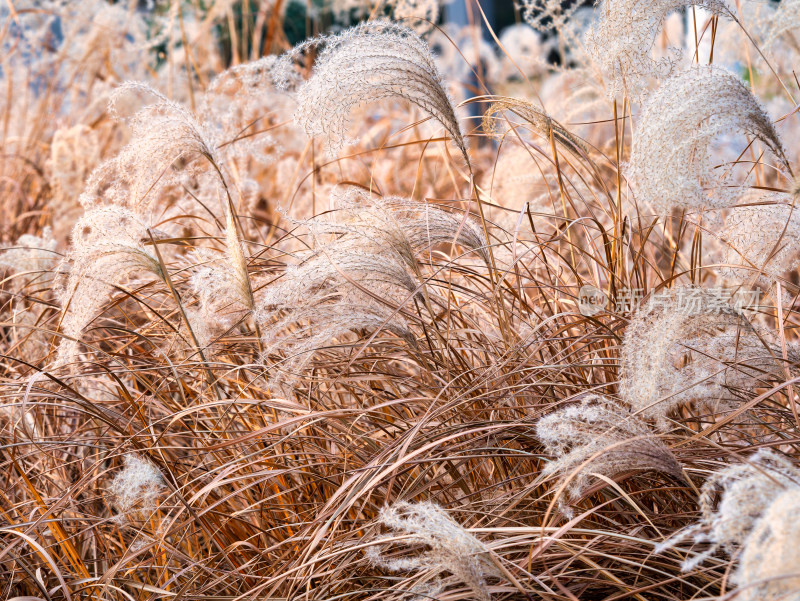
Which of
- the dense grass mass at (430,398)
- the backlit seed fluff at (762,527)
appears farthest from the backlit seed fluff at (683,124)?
the backlit seed fluff at (762,527)

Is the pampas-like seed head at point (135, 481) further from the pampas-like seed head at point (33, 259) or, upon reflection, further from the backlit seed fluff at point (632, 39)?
the backlit seed fluff at point (632, 39)

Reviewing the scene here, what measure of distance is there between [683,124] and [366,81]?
1.70 feet

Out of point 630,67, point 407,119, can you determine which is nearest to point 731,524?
point 630,67

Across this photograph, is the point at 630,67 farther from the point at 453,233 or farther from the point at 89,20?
the point at 89,20

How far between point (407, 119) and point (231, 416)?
2.44 m

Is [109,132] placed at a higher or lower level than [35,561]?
higher

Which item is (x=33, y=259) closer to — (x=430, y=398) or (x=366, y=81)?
(x=366, y=81)

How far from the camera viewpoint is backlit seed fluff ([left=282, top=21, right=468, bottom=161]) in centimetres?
133

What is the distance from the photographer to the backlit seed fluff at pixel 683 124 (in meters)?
1.20

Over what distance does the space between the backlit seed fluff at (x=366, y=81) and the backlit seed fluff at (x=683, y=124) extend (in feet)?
1.18

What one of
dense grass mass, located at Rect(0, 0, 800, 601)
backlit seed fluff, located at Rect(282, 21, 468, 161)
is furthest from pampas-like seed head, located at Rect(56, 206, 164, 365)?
backlit seed fluff, located at Rect(282, 21, 468, 161)

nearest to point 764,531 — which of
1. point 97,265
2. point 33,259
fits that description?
point 97,265

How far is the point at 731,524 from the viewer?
79 cm

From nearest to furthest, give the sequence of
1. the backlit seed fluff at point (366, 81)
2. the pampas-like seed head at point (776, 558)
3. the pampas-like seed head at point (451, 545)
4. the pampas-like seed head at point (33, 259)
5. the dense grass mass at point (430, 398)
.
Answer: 1. the pampas-like seed head at point (776, 558)
2. the pampas-like seed head at point (451, 545)
3. the dense grass mass at point (430, 398)
4. the backlit seed fluff at point (366, 81)
5. the pampas-like seed head at point (33, 259)
